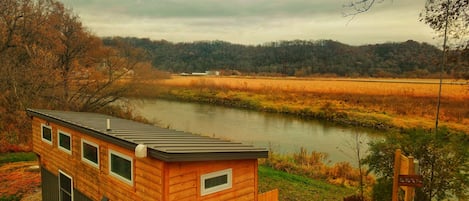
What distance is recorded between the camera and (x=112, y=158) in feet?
20.0

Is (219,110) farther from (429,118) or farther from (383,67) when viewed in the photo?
(383,67)

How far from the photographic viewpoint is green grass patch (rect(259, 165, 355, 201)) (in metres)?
11.0

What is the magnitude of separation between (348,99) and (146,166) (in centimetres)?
2998

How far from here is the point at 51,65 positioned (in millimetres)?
19484

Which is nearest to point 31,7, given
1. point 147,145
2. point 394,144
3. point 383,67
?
point 147,145

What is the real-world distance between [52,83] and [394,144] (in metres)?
18.1

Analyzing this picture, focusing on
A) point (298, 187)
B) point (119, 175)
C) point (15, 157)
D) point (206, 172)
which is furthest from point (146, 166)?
point (15, 157)

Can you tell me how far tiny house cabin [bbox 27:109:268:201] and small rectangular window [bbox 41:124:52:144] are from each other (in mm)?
431

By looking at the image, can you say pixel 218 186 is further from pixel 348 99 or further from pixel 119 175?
pixel 348 99

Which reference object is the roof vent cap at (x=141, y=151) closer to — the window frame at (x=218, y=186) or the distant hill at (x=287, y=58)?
the window frame at (x=218, y=186)

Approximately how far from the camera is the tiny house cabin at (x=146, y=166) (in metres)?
4.89

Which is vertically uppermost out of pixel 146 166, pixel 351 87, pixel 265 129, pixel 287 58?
pixel 287 58

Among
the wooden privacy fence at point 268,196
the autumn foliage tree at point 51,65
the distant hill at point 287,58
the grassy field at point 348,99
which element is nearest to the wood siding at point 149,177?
the wooden privacy fence at point 268,196

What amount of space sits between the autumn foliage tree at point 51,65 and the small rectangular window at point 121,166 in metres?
13.4
